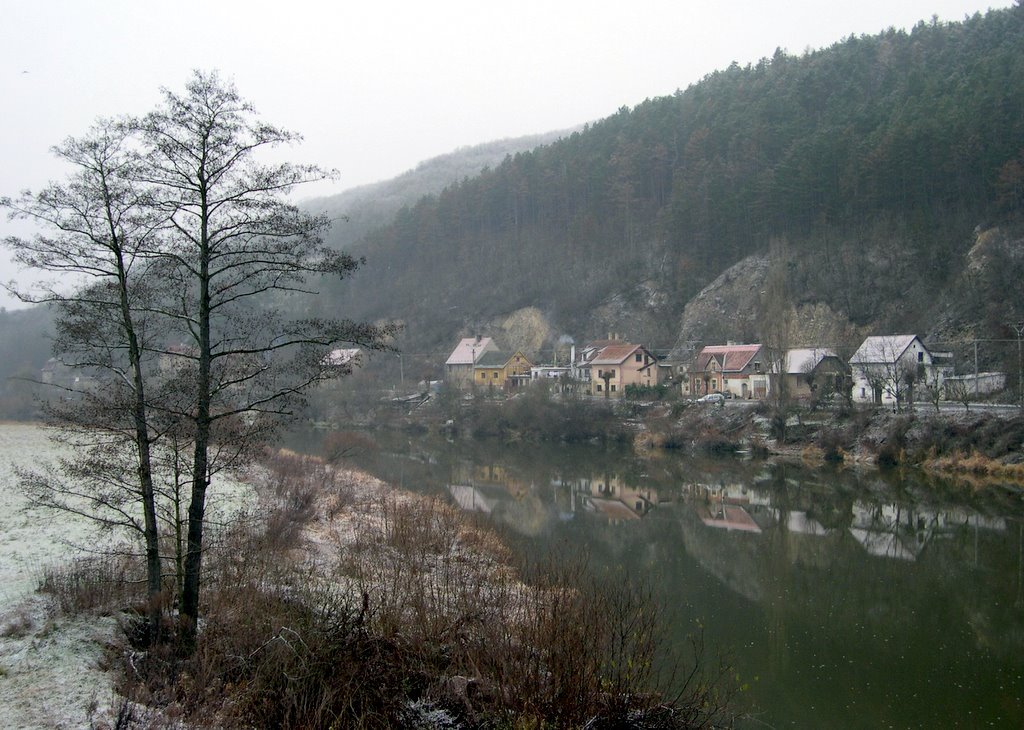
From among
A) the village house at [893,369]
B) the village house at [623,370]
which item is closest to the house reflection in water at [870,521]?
the village house at [893,369]

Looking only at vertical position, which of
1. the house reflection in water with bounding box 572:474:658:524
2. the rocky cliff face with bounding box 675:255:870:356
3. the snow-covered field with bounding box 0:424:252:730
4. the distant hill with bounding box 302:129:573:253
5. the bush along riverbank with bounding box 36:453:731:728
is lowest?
the house reflection in water with bounding box 572:474:658:524

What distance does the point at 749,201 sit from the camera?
57.2m

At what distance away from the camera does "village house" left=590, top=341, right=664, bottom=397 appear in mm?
50031

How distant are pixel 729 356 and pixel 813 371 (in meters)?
7.11

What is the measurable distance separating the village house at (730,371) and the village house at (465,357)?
59.5ft

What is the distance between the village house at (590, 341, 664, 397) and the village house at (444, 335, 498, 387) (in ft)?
37.4

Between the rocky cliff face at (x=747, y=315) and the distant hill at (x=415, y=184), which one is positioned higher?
the distant hill at (x=415, y=184)

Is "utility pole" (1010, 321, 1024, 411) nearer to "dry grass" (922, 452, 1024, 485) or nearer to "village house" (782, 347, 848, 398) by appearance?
"dry grass" (922, 452, 1024, 485)

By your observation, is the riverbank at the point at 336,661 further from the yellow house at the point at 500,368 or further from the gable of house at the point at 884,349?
the yellow house at the point at 500,368

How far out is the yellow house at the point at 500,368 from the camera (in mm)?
59094

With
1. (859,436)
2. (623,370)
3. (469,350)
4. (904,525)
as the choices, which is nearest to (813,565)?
(904,525)

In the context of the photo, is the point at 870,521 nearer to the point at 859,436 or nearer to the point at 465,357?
the point at 859,436

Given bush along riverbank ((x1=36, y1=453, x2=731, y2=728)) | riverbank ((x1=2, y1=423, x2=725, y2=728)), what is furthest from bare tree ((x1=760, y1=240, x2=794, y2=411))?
riverbank ((x1=2, y1=423, x2=725, y2=728))

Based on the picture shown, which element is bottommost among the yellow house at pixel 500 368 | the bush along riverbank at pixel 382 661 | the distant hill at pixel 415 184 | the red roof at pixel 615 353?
the bush along riverbank at pixel 382 661
